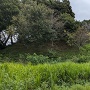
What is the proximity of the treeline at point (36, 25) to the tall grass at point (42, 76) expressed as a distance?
453 inches

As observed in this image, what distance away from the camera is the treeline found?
2036cm

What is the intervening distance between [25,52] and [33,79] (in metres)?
14.3

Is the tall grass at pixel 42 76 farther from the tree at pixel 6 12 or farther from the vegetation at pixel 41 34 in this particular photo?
the tree at pixel 6 12

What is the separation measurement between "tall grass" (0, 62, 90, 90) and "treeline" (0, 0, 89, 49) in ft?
37.8

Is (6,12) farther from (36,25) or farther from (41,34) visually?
(41,34)

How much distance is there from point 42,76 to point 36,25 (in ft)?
42.2

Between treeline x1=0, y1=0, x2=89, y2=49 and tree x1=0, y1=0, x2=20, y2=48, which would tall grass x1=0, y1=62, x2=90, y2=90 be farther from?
tree x1=0, y1=0, x2=20, y2=48

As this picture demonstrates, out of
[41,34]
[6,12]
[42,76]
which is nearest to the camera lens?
[42,76]

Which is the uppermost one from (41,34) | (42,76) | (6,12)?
(6,12)

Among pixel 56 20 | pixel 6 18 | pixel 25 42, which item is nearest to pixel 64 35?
pixel 56 20

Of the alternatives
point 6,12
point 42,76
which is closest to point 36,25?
point 6,12

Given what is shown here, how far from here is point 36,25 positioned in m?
20.4

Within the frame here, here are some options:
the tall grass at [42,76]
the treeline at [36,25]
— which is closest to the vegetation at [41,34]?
the treeline at [36,25]

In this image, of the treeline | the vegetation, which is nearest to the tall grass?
the vegetation
